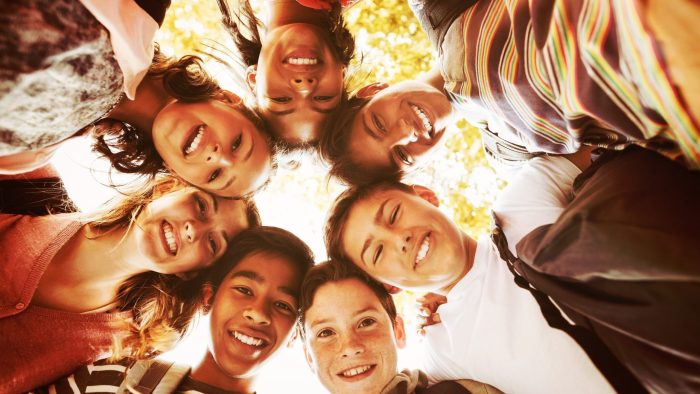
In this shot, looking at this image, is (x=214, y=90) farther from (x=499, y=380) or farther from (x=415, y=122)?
(x=499, y=380)

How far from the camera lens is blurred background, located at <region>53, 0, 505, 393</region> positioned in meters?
2.18

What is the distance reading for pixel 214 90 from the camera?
2098 mm

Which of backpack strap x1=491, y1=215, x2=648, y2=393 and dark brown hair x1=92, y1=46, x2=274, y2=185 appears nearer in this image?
backpack strap x1=491, y1=215, x2=648, y2=393

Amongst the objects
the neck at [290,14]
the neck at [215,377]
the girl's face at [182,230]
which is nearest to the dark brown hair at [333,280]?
the neck at [215,377]

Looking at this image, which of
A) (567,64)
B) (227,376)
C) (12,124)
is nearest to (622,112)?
(567,64)

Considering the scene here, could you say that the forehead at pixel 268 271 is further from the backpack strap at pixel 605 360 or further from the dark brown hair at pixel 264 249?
the backpack strap at pixel 605 360

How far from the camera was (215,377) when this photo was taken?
2064mm

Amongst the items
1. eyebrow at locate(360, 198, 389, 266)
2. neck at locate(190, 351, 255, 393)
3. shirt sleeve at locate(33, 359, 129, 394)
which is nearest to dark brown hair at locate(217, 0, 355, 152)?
eyebrow at locate(360, 198, 389, 266)

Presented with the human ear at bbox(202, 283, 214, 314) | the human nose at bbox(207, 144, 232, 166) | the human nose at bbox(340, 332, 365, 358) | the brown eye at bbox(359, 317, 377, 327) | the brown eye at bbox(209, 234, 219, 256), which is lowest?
the human ear at bbox(202, 283, 214, 314)

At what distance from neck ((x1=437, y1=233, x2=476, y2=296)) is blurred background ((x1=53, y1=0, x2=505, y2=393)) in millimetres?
285

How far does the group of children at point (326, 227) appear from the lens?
3.82 ft

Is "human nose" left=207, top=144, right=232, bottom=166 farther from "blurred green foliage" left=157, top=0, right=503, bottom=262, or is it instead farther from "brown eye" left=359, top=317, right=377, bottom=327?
"brown eye" left=359, top=317, right=377, bottom=327

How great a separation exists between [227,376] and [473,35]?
6.02ft

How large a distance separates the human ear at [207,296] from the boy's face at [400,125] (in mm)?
1001
